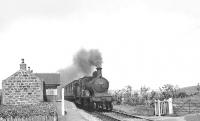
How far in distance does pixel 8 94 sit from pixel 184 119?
16794mm

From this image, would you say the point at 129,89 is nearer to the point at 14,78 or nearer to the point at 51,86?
the point at 51,86

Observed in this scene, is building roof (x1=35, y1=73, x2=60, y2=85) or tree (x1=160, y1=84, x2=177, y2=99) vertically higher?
building roof (x1=35, y1=73, x2=60, y2=85)

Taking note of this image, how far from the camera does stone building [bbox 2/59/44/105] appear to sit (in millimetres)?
31031

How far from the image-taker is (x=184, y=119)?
2170 cm

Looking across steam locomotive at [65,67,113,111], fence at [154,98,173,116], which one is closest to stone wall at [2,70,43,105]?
steam locomotive at [65,67,113,111]

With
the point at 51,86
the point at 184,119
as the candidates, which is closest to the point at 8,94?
the point at 184,119

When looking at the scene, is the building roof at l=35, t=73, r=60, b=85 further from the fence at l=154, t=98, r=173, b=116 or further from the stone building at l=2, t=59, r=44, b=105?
the fence at l=154, t=98, r=173, b=116

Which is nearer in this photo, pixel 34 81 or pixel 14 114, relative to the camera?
pixel 14 114

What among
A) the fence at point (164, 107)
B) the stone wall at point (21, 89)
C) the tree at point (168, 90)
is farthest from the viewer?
the tree at point (168, 90)

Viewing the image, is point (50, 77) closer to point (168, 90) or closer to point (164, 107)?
point (168, 90)

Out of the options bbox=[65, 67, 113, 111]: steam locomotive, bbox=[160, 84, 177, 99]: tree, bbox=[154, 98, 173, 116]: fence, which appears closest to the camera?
bbox=[154, 98, 173, 116]: fence

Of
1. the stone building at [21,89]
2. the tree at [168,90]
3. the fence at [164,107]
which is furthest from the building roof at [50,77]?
the fence at [164,107]

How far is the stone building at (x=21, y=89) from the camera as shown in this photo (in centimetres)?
3103

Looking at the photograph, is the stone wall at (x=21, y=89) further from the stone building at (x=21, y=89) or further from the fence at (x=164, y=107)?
the fence at (x=164, y=107)
